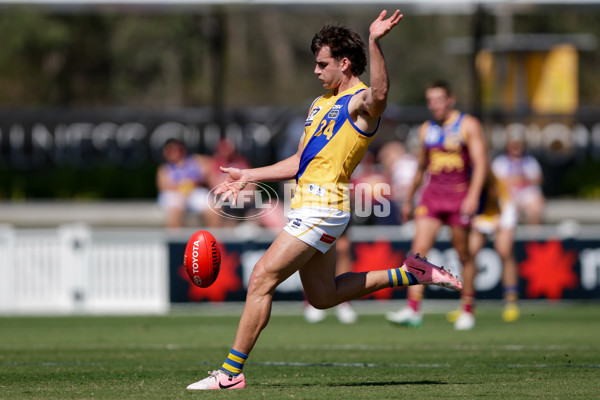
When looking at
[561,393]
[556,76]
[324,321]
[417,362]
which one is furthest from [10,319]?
[556,76]

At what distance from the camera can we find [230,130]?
925 inches

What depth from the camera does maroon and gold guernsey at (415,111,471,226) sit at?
36.7 feet

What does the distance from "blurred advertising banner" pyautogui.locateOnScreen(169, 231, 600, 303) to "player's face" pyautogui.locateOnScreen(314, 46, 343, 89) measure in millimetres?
8294

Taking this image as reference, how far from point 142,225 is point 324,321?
36.2 ft

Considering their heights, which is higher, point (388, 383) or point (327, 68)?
point (327, 68)

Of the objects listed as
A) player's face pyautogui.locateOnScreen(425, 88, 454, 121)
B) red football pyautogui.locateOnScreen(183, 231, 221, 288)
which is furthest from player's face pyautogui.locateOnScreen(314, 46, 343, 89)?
player's face pyautogui.locateOnScreen(425, 88, 454, 121)

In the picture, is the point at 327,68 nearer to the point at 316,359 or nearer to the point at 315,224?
the point at 315,224

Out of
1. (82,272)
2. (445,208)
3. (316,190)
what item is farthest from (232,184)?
(82,272)

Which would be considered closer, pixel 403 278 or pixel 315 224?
pixel 315 224

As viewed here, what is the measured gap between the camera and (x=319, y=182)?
6.63 meters

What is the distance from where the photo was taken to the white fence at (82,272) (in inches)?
592

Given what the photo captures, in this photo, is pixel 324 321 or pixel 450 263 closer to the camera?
pixel 324 321

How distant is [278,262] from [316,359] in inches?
90.1

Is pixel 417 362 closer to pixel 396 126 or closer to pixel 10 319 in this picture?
pixel 10 319
